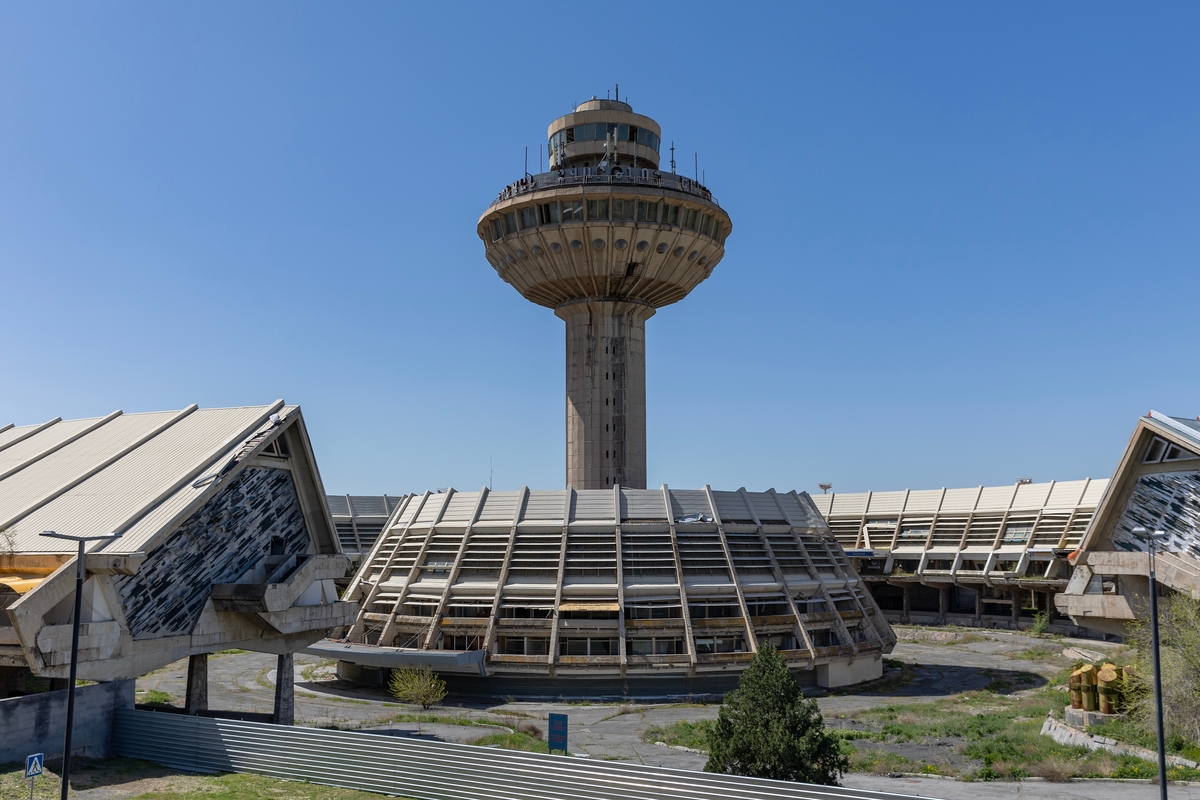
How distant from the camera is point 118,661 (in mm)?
30531

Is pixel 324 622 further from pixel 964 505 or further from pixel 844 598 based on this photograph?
pixel 964 505

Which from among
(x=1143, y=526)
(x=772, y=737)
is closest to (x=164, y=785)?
(x=772, y=737)

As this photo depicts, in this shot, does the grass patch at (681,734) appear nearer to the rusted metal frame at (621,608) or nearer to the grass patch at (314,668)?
the rusted metal frame at (621,608)

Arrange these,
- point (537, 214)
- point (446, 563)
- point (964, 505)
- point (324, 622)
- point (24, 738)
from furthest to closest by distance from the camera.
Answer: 1. point (964, 505)
2. point (537, 214)
3. point (446, 563)
4. point (324, 622)
5. point (24, 738)

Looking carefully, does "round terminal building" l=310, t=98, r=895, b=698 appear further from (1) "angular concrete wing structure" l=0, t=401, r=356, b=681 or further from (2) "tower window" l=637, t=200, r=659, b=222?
(1) "angular concrete wing structure" l=0, t=401, r=356, b=681

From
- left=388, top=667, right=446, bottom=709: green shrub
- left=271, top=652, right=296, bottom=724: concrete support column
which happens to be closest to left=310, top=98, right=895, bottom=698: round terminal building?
left=388, top=667, right=446, bottom=709: green shrub

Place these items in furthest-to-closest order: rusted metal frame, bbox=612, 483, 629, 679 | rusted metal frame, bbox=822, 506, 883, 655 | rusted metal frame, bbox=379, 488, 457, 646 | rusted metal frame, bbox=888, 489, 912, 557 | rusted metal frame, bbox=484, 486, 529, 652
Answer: rusted metal frame, bbox=888, 489, 912, 557 → rusted metal frame, bbox=822, 506, 883, 655 → rusted metal frame, bbox=379, 488, 457, 646 → rusted metal frame, bbox=484, 486, 529, 652 → rusted metal frame, bbox=612, 483, 629, 679

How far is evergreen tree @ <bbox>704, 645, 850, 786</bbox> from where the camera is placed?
25891 millimetres

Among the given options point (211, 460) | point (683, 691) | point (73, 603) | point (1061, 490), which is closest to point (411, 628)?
point (683, 691)

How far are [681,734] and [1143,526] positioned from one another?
20.3 m

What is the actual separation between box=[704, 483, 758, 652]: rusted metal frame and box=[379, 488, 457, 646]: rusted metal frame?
52.2 feet

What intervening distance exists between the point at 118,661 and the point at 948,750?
96.3ft

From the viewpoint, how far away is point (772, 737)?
2598cm

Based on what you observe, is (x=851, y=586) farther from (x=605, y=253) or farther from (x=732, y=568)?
(x=605, y=253)
